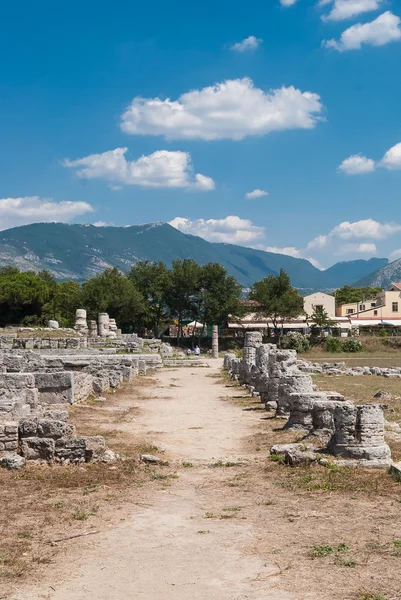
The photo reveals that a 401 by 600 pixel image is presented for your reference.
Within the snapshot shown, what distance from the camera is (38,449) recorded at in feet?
35.5

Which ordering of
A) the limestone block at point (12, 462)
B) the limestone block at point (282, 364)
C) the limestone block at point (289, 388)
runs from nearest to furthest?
1. the limestone block at point (12, 462)
2. the limestone block at point (289, 388)
3. the limestone block at point (282, 364)

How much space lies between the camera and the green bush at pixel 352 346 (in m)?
58.0

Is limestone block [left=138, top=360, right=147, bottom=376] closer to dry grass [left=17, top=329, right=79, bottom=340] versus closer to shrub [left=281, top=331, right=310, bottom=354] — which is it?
dry grass [left=17, top=329, right=79, bottom=340]

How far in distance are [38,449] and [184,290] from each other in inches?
2185

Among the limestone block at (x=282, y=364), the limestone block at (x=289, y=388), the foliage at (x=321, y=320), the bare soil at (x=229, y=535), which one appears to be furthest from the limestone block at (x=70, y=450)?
the foliage at (x=321, y=320)

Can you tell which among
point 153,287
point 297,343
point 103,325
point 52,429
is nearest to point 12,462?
point 52,429

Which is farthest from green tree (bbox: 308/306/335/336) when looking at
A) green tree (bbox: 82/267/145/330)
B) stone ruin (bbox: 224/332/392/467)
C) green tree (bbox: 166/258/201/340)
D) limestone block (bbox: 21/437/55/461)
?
limestone block (bbox: 21/437/55/461)

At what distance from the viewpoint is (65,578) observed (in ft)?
20.3

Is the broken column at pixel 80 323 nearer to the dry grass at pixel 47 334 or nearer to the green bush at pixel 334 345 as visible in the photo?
the dry grass at pixel 47 334

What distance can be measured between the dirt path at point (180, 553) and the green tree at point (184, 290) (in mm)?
53997

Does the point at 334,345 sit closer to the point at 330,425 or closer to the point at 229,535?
the point at 330,425

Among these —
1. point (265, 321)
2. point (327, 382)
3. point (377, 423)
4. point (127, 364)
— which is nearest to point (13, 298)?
point (265, 321)

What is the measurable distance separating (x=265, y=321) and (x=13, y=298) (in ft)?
91.7

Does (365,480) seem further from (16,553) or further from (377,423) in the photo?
(16,553)
